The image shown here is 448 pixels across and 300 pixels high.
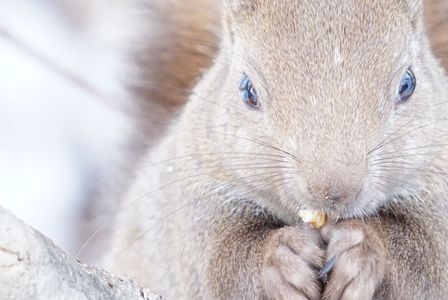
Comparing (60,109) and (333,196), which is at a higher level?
(333,196)

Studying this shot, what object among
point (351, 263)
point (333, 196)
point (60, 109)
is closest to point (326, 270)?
point (351, 263)

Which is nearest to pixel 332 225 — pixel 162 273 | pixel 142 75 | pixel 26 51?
pixel 162 273

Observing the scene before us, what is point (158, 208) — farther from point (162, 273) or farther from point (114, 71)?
point (114, 71)

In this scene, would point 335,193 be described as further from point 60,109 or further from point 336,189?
point 60,109

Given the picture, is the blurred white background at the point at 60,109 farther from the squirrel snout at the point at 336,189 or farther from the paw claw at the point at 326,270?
the squirrel snout at the point at 336,189

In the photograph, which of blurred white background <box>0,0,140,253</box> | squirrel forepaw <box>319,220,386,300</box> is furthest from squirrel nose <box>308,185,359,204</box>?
blurred white background <box>0,0,140,253</box>

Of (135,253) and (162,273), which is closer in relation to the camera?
(162,273)

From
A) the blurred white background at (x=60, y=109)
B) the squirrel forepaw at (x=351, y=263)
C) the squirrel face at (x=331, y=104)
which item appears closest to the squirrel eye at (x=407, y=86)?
the squirrel face at (x=331, y=104)
